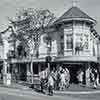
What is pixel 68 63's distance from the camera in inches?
992

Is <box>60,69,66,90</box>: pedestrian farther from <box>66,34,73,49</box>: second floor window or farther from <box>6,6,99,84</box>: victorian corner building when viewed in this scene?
<box>66,34,73,49</box>: second floor window

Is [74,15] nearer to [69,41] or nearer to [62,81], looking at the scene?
[69,41]

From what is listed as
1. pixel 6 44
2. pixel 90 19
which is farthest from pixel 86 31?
pixel 6 44

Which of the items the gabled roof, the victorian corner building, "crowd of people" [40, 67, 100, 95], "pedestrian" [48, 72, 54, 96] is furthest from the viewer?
the gabled roof

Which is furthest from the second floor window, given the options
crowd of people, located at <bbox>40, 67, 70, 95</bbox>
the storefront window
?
crowd of people, located at <bbox>40, 67, 70, 95</bbox>

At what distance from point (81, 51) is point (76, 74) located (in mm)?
3142

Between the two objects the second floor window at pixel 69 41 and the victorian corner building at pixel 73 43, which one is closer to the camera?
the victorian corner building at pixel 73 43

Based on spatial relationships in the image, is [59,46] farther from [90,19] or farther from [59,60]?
[90,19]

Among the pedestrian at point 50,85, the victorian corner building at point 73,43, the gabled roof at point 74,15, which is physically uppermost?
the gabled roof at point 74,15

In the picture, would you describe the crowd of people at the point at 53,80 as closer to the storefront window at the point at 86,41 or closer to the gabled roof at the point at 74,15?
the storefront window at the point at 86,41

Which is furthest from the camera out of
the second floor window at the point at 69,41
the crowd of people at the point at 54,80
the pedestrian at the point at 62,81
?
the second floor window at the point at 69,41

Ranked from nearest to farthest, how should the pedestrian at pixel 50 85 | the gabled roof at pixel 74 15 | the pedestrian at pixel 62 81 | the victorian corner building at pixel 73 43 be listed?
the pedestrian at pixel 50 85
the pedestrian at pixel 62 81
the victorian corner building at pixel 73 43
the gabled roof at pixel 74 15

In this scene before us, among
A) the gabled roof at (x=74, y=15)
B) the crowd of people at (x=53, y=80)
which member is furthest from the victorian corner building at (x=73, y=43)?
the crowd of people at (x=53, y=80)

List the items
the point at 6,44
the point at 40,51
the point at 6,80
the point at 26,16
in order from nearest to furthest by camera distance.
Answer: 1. the point at 6,80
2. the point at 26,16
3. the point at 40,51
4. the point at 6,44
